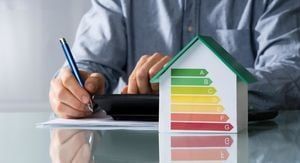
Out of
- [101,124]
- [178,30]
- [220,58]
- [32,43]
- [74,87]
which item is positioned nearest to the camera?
[220,58]

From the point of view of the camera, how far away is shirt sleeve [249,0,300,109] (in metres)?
1.23

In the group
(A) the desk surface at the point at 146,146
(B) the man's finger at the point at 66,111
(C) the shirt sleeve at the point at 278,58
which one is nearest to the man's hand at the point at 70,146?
(A) the desk surface at the point at 146,146

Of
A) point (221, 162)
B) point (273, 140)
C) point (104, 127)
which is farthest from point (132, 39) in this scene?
point (221, 162)

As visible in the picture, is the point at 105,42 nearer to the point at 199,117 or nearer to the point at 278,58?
the point at 278,58

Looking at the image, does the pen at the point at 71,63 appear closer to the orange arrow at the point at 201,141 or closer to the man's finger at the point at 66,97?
the man's finger at the point at 66,97

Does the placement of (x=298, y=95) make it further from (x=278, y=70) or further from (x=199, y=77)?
(x=199, y=77)

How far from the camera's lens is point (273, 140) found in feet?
2.55

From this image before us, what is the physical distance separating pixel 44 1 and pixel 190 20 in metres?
0.65

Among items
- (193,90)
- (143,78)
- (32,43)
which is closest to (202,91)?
(193,90)

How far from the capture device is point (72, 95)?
101 centimetres

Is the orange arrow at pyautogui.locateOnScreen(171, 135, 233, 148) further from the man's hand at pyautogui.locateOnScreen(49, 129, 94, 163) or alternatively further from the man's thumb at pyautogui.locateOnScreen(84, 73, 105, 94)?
the man's thumb at pyautogui.locateOnScreen(84, 73, 105, 94)

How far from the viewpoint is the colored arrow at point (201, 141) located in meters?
0.73

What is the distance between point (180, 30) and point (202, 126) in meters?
0.76

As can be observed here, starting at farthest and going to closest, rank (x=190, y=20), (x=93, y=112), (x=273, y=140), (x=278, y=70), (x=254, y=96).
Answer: (x=190, y=20) < (x=278, y=70) < (x=254, y=96) < (x=93, y=112) < (x=273, y=140)
